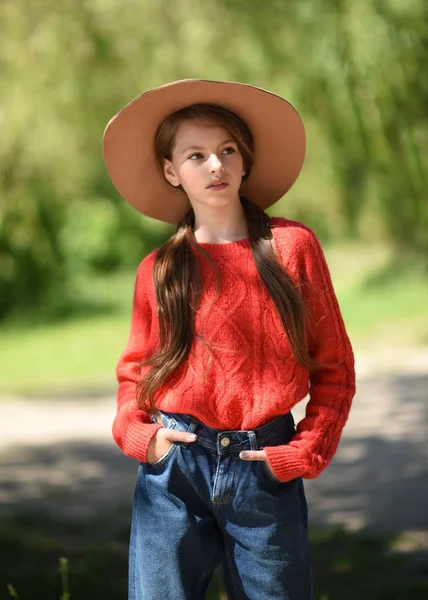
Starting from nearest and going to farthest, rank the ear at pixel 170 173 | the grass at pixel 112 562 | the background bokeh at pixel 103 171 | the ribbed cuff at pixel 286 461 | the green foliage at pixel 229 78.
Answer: the ribbed cuff at pixel 286 461, the ear at pixel 170 173, the grass at pixel 112 562, the background bokeh at pixel 103 171, the green foliage at pixel 229 78

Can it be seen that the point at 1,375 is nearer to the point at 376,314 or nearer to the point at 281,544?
the point at 376,314

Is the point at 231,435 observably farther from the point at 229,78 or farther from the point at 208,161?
the point at 229,78

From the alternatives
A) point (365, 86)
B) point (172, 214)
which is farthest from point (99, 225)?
point (172, 214)

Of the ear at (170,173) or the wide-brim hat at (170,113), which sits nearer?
the wide-brim hat at (170,113)

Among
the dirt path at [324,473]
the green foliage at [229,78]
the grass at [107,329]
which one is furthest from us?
the grass at [107,329]

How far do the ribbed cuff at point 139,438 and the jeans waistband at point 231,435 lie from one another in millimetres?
44

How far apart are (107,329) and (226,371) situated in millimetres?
10927

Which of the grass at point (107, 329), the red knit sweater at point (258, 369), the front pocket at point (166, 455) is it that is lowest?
the front pocket at point (166, 455)

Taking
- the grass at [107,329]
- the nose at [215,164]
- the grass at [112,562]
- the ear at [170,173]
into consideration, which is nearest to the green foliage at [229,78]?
the grass at [107,329]

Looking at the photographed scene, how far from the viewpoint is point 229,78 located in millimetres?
8266

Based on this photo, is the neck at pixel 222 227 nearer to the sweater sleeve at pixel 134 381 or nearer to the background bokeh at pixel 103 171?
the sweater sleeve at pixel 134 381

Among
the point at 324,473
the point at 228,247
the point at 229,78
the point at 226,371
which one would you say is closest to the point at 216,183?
the point at 228,247

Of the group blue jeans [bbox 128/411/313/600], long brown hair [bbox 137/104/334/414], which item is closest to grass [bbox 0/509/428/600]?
blue jeans [bbox 128/411/313/600]

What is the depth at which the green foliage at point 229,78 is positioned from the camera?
603 cm
